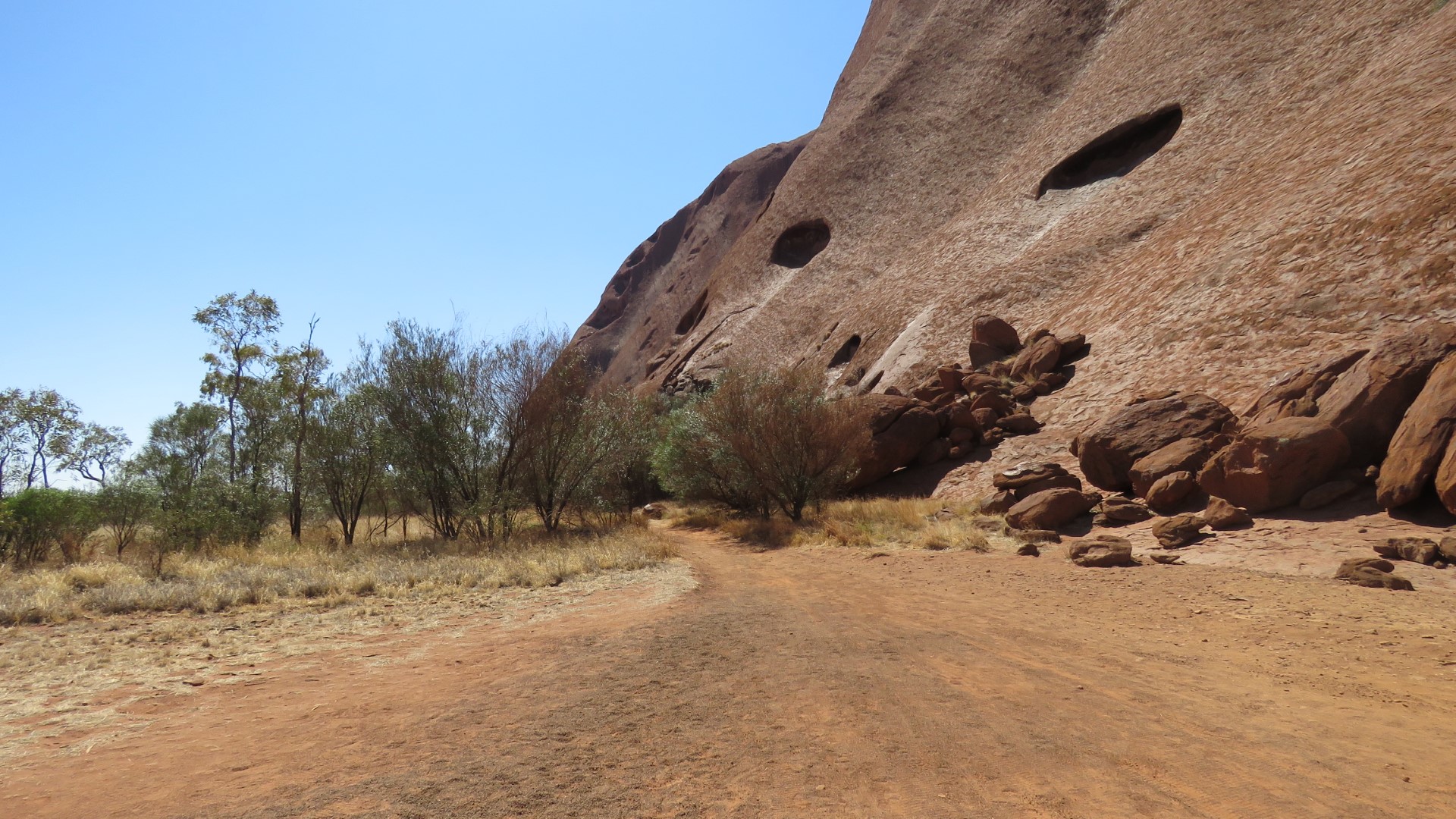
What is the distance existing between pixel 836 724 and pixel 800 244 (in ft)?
148

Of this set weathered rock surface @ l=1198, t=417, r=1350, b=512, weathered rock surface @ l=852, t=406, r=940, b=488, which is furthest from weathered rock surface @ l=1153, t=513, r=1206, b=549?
weathered rock surface @ l=852, t=406, r=940, b=488

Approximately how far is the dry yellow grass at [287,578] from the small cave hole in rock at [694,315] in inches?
1524

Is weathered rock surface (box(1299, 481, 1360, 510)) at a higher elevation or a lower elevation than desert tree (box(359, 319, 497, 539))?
lower

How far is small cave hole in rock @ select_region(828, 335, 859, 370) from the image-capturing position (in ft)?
111

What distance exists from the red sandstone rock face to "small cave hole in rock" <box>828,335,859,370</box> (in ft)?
0.47

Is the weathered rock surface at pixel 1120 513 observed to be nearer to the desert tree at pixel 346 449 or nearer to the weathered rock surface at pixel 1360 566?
the weathered rock surface at pixel 1360 566

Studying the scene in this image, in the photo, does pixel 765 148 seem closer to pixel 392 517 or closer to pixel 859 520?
pixel 392 517

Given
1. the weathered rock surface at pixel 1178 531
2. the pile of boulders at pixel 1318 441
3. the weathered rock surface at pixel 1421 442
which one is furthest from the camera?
the weathered rock surface at pixel 1178 531

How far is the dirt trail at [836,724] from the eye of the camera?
12.5ft

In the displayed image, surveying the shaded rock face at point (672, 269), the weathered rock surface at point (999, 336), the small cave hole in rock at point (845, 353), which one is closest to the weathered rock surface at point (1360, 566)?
the weathered rock surface at point (999, 336)

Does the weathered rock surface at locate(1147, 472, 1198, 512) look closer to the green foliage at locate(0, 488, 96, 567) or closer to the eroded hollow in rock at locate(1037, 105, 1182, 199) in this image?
the green foliage at locate(0, 488, 96, 567)

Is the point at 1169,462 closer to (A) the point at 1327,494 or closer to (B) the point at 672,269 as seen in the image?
(A) the point at 1327,494

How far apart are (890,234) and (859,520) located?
28.2m

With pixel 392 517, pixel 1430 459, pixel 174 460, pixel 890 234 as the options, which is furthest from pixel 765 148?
pixel 1430 459
